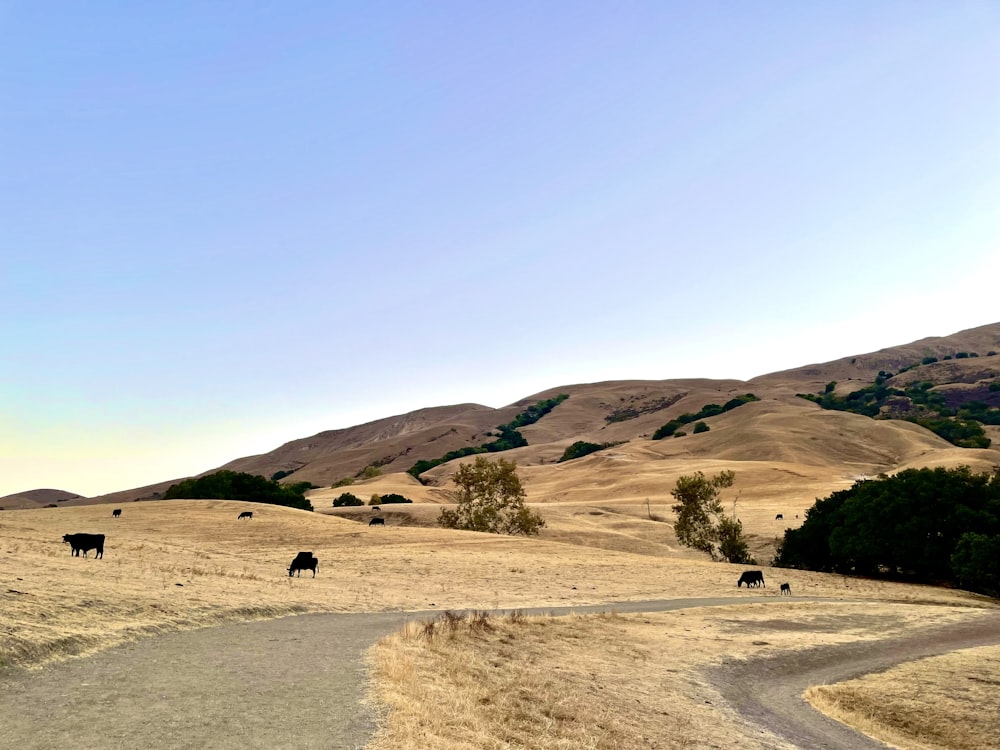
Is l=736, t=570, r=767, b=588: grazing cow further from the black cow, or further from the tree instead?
the black cow

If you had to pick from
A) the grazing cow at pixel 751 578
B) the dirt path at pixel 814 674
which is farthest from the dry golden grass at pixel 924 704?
the grazing cow at pixel 751 578

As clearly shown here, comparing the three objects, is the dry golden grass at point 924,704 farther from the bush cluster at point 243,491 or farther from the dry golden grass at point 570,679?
the bush cluster at point 243,491

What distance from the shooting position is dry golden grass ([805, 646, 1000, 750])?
22172mm

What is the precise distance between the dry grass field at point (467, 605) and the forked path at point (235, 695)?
0.98 metres

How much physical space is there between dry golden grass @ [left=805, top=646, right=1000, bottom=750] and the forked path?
1526 mm

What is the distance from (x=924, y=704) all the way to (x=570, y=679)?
41.3ft

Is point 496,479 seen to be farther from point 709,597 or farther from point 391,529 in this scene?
point 709,597

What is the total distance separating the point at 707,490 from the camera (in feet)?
262

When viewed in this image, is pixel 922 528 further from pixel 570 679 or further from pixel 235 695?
pixel 235 695

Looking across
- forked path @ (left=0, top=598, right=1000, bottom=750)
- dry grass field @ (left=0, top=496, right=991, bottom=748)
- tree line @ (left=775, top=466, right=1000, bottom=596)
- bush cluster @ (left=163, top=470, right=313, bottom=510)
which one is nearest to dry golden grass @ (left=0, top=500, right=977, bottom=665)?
dry grass field @ (left=0, top=496, right=991, bottom=748)

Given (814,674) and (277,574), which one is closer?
(814,674)

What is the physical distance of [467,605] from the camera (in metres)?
34.9

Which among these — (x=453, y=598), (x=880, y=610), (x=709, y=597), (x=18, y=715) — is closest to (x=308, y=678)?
(x=18, y=715)

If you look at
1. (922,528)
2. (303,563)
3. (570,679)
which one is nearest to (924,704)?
(570,679)
